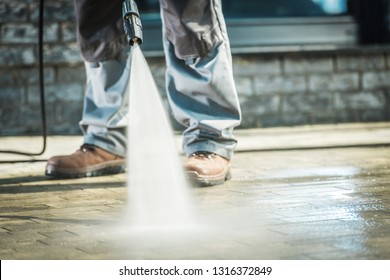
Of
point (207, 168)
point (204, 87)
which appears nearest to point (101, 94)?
point (204, 87)

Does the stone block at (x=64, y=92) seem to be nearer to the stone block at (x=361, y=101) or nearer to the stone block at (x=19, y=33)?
the stone block at (x=19, y=33)

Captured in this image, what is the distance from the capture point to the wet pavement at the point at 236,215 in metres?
1.59

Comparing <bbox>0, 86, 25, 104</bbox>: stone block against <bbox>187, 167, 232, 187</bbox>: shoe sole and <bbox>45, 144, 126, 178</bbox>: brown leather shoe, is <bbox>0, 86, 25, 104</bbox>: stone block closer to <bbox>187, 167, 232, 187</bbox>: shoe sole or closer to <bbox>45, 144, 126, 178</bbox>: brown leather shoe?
<bbox>45, 144, 126, 178</bbox>: brown leather shoe

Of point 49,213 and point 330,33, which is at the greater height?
point 49,213

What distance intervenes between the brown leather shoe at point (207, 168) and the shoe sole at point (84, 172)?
1.24ft

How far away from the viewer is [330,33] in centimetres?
546

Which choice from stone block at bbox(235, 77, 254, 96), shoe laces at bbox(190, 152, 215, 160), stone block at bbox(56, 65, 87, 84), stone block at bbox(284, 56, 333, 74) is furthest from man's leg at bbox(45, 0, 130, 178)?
stone block at bbox(284, 56, 333, 74)

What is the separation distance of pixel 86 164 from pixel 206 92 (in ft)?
1.62

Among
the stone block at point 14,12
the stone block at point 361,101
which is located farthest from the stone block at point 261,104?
the stone block at point 14,12

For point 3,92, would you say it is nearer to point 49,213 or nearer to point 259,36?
point 259,36

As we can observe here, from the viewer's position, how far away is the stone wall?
4750mm

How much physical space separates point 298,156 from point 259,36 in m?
2.13

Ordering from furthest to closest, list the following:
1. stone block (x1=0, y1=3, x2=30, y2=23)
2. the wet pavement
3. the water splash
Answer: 1. stone block (x1=0, y1=3, x2=30, y2=23)
2. the water splash
3. the wet pavement

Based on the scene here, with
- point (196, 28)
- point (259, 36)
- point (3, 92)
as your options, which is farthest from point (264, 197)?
point (259, 36)
